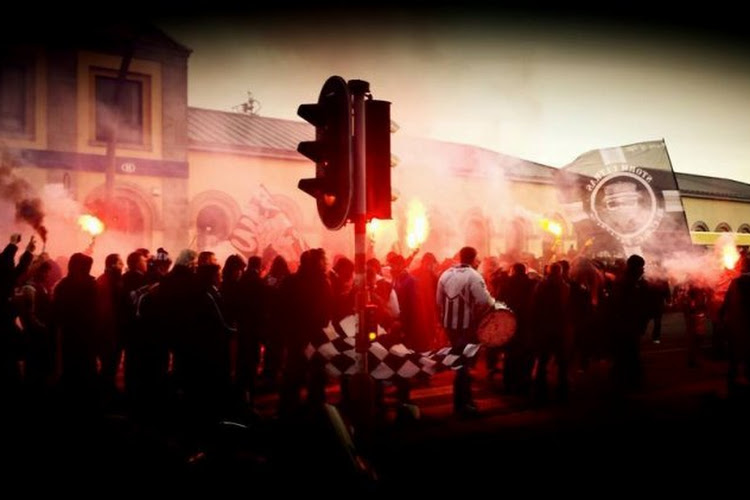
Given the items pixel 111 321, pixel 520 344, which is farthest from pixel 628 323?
pixel 111 321

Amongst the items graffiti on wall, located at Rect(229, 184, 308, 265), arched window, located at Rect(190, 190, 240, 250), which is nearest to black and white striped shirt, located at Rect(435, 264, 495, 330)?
graffiti on wall, located at Rect(229, 184, 308, 265)

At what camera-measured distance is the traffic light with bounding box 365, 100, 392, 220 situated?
17.0 ft

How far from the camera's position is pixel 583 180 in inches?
794

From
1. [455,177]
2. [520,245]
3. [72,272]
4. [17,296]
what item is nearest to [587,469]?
[72,272]

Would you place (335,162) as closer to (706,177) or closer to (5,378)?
(5,378)

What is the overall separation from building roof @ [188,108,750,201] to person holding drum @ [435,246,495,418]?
1446cm

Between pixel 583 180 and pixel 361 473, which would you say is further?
pixel 583 180

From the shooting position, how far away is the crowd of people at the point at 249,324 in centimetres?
577

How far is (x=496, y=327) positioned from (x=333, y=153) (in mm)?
3158

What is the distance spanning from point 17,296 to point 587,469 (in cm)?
720

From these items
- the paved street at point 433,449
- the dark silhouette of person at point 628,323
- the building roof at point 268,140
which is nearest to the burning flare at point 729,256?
the dark silhouette of person at point 628,323

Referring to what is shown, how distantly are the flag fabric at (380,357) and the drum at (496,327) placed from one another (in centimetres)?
40

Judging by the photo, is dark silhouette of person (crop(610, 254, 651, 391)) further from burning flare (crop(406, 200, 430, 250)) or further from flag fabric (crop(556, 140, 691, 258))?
burning flare (crop(406, 200, 430, 250))

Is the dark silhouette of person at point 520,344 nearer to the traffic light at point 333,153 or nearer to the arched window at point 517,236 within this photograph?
the traffic light at point 333,153
